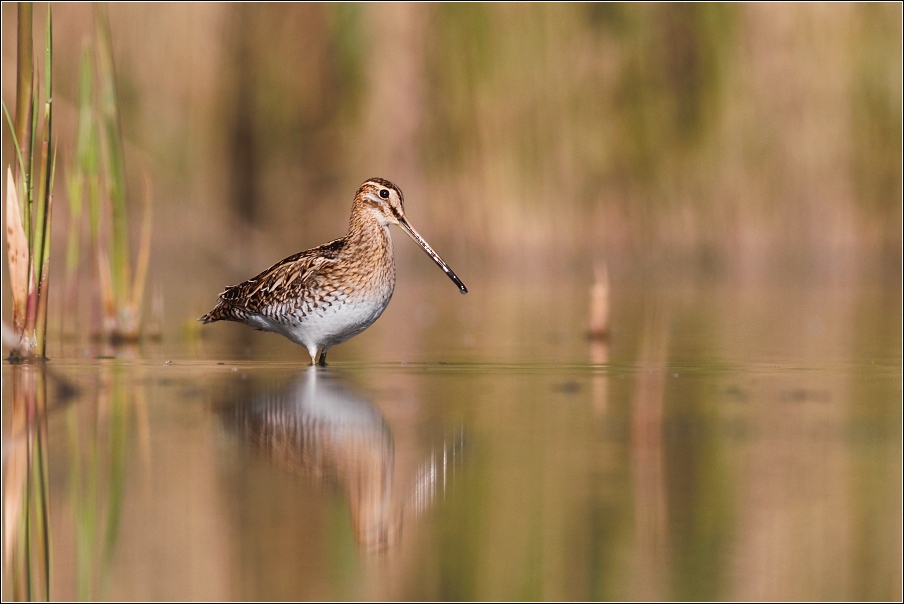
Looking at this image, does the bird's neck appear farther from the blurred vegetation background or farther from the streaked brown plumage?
the blurred vegetation background

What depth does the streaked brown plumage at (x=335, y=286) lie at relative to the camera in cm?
732

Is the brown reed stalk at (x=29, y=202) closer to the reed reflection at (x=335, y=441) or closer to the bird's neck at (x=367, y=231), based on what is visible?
the reed reflection at (x=335, y=441)

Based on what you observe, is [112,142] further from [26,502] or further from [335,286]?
[26,502]

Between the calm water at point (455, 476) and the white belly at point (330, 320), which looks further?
the white belly at point (330, 320)

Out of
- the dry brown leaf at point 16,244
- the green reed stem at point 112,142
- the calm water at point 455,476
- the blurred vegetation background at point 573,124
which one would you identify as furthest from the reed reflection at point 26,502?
the blurred vegetation background at point 573,124

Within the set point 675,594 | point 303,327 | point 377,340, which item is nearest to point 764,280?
point 377,340

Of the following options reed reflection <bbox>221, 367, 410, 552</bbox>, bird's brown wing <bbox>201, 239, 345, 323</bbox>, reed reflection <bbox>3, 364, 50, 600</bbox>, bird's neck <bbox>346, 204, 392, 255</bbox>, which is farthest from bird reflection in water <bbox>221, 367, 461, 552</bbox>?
bird's neck <bbox>346, 204, 392, 255</bbox>

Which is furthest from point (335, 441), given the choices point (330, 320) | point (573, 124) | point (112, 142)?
point (573, 124)

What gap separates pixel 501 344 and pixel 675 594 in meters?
5.65

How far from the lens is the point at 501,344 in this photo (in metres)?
8.90

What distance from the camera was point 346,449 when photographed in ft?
16.2

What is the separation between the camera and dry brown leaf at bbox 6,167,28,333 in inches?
261

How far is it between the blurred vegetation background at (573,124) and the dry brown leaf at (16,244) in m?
6.44

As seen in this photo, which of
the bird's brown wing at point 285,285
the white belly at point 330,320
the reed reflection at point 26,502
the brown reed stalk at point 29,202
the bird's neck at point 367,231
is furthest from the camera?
the bird's neck at point 367,231
